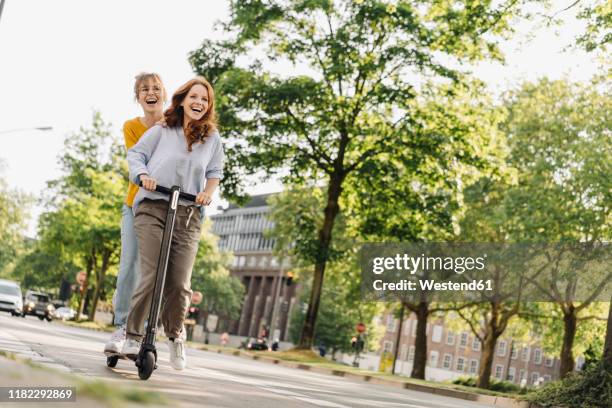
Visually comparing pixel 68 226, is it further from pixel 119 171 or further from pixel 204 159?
pixel 204 159

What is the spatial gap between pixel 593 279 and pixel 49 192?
1549 inches

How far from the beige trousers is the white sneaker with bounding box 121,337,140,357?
0.11 feet

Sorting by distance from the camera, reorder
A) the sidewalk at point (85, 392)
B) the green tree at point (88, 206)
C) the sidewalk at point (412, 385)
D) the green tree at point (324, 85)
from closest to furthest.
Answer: the sidewalk at point (85, 392) → the sidewalk at point (412, 385) → the green tree at point (324, 85) → the green tree at point (88, 206)

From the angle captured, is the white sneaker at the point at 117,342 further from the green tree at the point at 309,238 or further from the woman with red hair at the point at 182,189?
the green tree at the point at 309,238

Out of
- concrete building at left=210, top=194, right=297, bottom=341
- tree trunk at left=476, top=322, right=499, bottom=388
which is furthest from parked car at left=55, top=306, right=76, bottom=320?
concrete building at left=210, top=194, right=297, bottom=341

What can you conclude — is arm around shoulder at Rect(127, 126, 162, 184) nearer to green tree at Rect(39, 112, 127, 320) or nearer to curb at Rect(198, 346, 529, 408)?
curb at Rect(198, 346, 529, 408)

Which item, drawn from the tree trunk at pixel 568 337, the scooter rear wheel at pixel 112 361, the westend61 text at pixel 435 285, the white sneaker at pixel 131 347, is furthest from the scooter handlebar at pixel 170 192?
the westend61 text at pixel 435 285

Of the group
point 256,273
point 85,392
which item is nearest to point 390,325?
point 256,273

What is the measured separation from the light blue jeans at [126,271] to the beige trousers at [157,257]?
357 mm

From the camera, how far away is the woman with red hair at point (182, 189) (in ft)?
19.7

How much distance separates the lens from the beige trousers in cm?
600

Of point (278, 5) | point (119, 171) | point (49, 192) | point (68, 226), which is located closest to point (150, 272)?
point (278, 5)

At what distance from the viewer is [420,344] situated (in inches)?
1631

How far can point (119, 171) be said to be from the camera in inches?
2119
